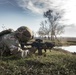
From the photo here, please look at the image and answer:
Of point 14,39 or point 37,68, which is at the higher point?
point 14,39

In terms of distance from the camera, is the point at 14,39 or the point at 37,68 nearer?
the point at 37,68

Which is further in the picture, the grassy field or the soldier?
the soldier

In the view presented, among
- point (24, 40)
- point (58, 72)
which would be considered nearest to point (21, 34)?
point (24, 40)

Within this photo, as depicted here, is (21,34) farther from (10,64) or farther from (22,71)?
(22,71)

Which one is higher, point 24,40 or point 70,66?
point 24,40

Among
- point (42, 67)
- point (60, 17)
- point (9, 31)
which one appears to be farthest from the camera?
point (60, 17)

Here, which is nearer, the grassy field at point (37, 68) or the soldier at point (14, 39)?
the grassy field at point (37, 68)

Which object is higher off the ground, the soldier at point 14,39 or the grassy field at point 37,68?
the soldier at point 14,39

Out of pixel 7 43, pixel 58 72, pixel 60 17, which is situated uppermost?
pixel 60 17

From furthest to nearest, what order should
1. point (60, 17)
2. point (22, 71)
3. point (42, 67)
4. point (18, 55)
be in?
point (60, 17), point (18, 55), point (42, 67), point (22, 71)

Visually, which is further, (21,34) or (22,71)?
(21,34)

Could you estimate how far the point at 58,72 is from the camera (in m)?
7.24

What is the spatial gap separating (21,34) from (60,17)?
40575 millimetres

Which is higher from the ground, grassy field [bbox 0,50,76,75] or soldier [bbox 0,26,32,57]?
soldier [bbox 0,26,32,57]
